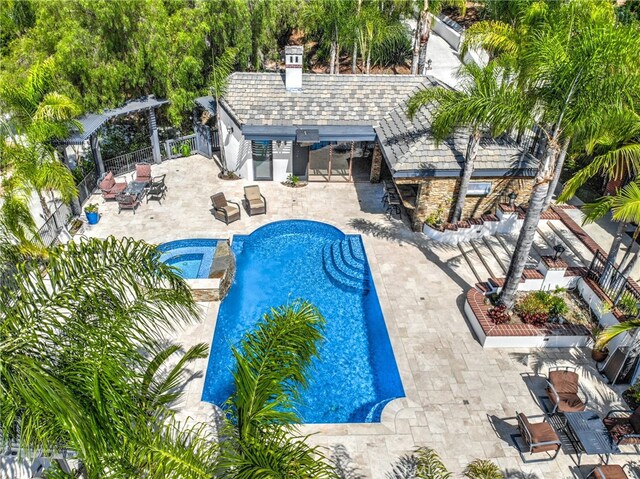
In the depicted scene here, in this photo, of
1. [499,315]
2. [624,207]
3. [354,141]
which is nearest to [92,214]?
[354,141]

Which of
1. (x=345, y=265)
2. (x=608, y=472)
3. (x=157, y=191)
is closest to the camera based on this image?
(x=608, y=472)

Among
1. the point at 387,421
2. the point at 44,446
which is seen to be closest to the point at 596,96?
the point at 387,421

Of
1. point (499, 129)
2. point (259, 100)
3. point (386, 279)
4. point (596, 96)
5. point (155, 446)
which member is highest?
point (596, 96)

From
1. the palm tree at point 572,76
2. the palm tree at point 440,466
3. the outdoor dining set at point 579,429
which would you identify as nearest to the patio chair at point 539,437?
the outdoor dining set at point 579,429

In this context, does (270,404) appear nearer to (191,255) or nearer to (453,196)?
(191,255)

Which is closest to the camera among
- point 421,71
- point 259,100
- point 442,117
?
point 442,117

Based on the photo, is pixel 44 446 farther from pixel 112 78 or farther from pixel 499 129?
pixel 112 78

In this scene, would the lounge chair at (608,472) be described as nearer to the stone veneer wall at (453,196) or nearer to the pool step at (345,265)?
the pool step at (345,265)
